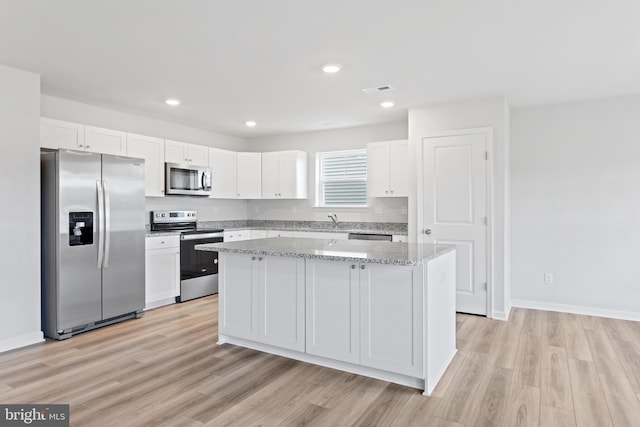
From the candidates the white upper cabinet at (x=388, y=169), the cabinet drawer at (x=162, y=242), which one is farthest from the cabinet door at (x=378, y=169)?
the cabinet drawer at (x=162, y=242)

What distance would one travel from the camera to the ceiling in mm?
2389

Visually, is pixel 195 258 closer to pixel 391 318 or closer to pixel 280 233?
pixel 280 233

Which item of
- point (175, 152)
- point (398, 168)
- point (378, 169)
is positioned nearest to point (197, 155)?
point (175, 152)

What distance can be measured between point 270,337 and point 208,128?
12.8 feet

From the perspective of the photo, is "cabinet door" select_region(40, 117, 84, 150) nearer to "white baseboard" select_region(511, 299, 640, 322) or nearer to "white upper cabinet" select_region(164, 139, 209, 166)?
"white upper cabinet" select_region(164, 139, 209, 166)

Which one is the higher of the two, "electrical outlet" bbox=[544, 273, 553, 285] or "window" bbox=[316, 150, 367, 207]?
"window" bbox=[316, 150, 367, 207]

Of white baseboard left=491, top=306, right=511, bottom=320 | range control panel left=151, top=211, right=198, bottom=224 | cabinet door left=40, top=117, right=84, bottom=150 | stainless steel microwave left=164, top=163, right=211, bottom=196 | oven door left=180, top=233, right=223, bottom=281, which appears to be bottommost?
white baseboard left=491, top=306, right=511, bottom=320

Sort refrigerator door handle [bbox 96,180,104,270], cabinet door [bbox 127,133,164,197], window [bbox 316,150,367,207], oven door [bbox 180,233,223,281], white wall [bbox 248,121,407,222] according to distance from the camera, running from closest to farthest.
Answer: refrigerator door handle [bbox 96,180,104,270] → cabinet door [bbox 127,133,164,197] → oven door [bbox 180,233,223,281] → white wall [bbox 248,121,407,222] → window [bbox 316,150,367,207]

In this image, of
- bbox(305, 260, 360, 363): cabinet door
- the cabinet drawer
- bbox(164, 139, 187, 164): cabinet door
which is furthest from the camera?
bbox(164, 139, 187, 164): cabinet door

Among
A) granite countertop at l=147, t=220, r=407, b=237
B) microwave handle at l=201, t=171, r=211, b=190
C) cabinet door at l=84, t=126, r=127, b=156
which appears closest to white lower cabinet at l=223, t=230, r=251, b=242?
granite countertop at l=147, t=220, r=407, b=237

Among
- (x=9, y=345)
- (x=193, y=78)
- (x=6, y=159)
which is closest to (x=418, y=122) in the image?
(x=193, y=78)

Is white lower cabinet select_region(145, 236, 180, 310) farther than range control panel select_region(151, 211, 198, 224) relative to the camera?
No

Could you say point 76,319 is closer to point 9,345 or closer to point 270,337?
point 9,345

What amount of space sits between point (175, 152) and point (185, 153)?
16 centimetres
